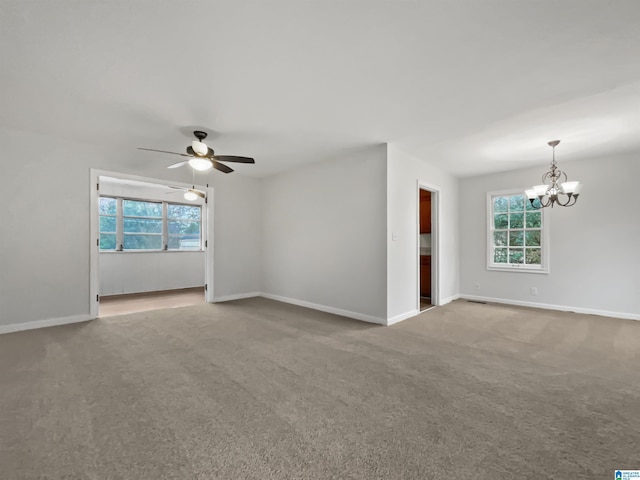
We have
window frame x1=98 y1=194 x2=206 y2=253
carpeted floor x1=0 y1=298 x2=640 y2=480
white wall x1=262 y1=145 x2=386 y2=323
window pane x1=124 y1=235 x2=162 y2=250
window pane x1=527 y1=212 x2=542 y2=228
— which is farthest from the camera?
window pane x1=124 y1=235 x2=162 y2=250

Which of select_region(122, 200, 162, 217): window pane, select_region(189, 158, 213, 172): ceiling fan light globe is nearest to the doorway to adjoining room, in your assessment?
select_region(189, 158, 213, 172): ceiling fan light globe

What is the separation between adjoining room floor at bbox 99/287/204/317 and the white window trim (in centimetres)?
589

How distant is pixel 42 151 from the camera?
13.3 feet

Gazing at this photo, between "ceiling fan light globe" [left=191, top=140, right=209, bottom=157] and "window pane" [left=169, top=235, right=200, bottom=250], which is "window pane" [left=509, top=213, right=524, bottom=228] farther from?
"window pane" [left=169, top=235, right=200, bottom=250]

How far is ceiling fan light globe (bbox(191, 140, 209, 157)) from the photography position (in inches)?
145

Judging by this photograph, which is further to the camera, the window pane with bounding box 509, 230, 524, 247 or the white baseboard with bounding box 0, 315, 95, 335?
the window pane with bounding box 509, 230, 524, 247

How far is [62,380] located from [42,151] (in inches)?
130

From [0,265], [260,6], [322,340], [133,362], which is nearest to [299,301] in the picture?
[322,340]

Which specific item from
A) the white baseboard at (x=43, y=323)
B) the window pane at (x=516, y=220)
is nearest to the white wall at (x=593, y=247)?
the window pane at (x=516, y=220)

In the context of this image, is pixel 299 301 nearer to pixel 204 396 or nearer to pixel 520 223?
pixel 204 396

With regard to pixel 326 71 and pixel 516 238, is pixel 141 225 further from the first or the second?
pixel 516 238

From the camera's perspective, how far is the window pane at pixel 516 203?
563 centimetres

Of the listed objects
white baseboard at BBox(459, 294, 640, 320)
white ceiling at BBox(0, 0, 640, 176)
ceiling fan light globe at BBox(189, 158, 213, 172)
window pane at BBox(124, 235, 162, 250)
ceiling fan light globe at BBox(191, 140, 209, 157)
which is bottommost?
white baseboard at BBox(459, 294, 640, 320)

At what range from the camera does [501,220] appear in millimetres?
5871
